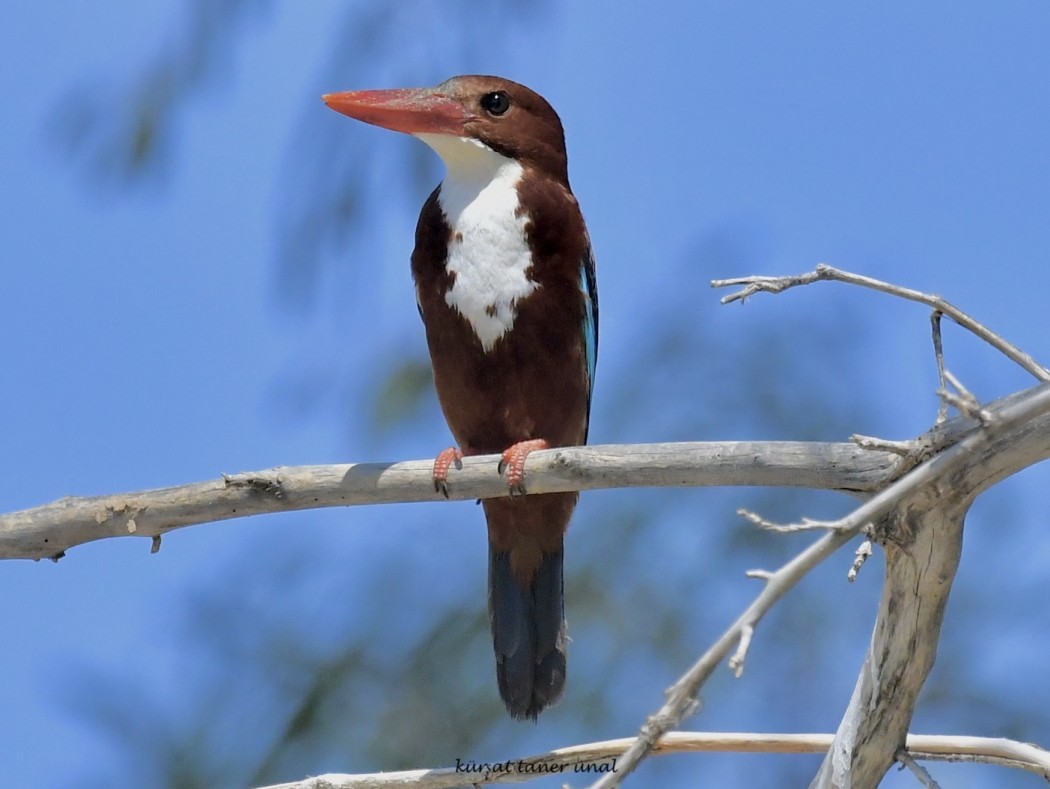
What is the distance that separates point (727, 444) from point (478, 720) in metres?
1.81

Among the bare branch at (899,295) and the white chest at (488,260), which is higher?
the white chest at (488,260)

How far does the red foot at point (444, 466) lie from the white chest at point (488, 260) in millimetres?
365

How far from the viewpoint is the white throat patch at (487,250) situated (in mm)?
2863

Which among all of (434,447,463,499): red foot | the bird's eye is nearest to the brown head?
the bird's eye

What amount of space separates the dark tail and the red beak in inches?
41.0

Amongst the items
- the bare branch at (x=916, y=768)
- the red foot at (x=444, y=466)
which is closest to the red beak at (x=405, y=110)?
the red foot at (x=444, y=466)

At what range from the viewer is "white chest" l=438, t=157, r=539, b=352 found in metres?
2.86

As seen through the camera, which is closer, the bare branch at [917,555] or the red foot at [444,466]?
the bare branch at [917,555]

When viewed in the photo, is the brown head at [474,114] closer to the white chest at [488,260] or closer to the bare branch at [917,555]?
the white chest at [488,260]

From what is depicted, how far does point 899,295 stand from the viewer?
2027 millimetres

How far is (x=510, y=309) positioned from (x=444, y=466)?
1.60 feet

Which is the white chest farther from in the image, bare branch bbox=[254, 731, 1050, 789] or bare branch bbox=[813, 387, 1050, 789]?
bare branch bbox=[813, 387, 1050, 789]

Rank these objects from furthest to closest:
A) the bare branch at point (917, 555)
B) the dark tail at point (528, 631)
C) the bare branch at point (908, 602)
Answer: the dark tail at point (528, 631), the bare branch at point (908, 602), the bare branch at point (917, 555)

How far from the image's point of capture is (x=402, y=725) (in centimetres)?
378
